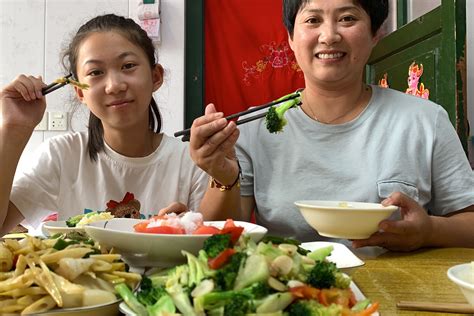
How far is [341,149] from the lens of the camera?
1.69m

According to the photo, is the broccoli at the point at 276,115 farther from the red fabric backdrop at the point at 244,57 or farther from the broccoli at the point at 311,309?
the red fabric backdrop at the point at 244,57

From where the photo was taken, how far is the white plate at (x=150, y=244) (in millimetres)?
791

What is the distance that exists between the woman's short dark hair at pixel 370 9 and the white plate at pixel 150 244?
1.05 meters

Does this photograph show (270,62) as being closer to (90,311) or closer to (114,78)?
(114,78)

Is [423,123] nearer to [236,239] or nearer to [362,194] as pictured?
[362,194]

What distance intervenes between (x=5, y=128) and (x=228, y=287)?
1.30 metres

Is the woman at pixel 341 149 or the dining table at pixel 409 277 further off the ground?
the woman at pixel 341 149

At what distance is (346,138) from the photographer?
1.70 m

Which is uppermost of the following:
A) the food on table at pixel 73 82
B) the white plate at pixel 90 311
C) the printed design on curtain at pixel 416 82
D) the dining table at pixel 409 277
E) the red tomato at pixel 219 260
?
the printed design on curtain at pixel 416 82

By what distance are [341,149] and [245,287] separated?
3.71 feet

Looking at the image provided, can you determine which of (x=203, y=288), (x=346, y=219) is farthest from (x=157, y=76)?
(x=203, y=288)

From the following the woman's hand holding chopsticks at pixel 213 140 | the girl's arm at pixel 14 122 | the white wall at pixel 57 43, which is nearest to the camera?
the woman's hand holding chopsticks at pixel 213 140

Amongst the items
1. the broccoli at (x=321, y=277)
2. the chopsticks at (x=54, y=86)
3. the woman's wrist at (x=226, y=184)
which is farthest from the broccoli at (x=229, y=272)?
the chopsticks at (x=54, y=86)

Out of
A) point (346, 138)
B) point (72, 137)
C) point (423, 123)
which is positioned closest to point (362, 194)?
point (346, 138)
